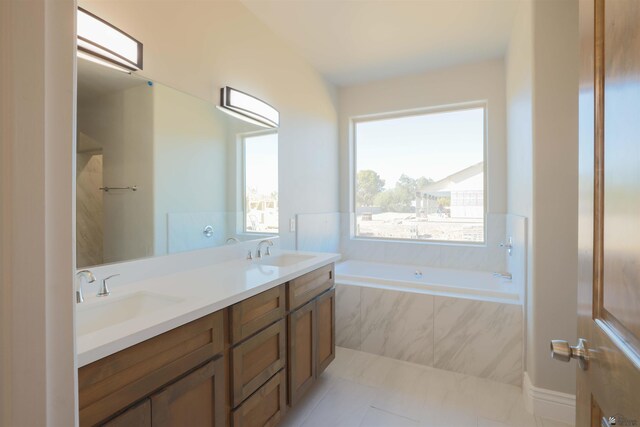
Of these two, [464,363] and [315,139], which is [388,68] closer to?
[315,139]

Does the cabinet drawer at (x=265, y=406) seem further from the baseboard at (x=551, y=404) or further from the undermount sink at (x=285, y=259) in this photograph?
the baseboard at (x=551, y=404)

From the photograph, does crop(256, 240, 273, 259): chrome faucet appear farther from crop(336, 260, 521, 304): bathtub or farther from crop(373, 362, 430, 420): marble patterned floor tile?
crop(373, 362, 430, 420): marble patterned floor tile

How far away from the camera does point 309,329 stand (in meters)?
1.94

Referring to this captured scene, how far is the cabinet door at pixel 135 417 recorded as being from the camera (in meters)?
0.89

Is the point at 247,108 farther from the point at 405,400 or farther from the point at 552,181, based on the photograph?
the point at 405,400

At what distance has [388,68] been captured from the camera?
3.27 meters

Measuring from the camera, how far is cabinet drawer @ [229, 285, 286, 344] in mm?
1325

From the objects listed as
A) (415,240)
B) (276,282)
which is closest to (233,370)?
(276,282)

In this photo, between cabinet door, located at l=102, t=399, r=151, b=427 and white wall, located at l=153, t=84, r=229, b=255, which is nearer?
cabinet door, located at l=102, t=399, r=151, b=427

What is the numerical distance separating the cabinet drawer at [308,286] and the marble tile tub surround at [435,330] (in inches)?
26.5

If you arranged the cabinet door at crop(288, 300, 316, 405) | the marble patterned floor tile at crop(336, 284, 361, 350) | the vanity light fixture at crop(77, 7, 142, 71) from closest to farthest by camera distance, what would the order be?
the vanity light fixture at crop(77, 7, 142, 71) < the cabinet door at crop(288, 300, 316, 405) < the marble patterned floor tile at crop(336, 284, 361, 350)

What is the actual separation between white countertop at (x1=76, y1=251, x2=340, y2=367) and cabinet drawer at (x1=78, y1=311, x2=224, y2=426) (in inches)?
1.5

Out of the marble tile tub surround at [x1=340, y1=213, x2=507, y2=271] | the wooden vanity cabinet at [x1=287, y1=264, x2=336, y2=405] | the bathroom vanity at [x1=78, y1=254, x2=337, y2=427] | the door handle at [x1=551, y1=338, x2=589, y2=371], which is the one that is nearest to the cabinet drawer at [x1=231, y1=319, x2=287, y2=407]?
the bathroom vanity at [x1=78, y1=254, x2=337, y2=427]

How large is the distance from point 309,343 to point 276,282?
1.97 feet
